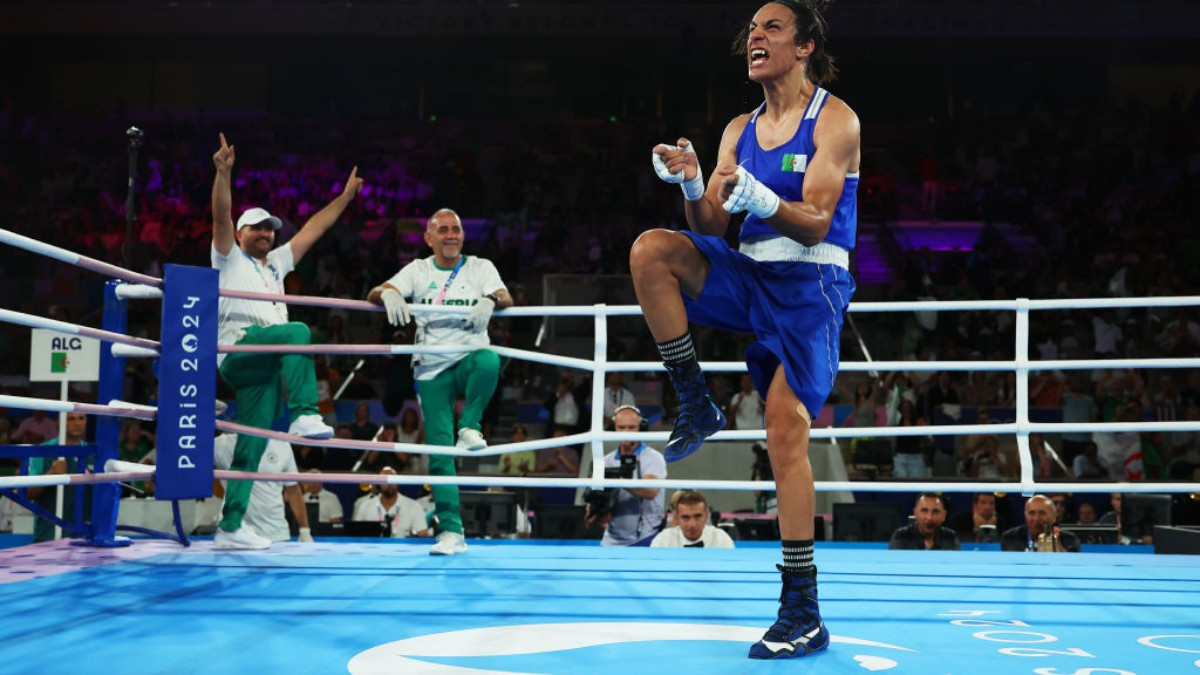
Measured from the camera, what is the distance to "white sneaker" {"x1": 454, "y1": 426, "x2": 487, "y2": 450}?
3.86 meters

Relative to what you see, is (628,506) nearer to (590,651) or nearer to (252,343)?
(252,343)

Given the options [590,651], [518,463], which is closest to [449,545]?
[590,651]

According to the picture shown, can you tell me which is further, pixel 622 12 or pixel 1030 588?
pixel 622 12

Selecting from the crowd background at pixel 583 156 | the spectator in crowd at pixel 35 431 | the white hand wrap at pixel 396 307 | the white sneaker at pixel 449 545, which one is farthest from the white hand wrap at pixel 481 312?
the spectator in crowd at pixel 35 431

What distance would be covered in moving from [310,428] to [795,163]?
86.7 inches

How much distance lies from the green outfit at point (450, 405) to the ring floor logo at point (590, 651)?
5.42 feet

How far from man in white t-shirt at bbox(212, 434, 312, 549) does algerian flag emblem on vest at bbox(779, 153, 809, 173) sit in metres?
2.25

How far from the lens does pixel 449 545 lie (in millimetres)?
3938

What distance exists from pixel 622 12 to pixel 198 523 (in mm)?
10999

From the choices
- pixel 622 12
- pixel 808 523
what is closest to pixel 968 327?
pixel 622 12

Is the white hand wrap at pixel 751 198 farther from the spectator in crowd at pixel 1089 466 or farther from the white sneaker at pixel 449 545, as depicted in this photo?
the spectator in crowd at pixel 1089 466

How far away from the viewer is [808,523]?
2365 mm

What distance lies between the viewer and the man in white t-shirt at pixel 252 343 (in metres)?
4.01

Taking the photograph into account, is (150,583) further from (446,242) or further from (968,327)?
(968,327)
